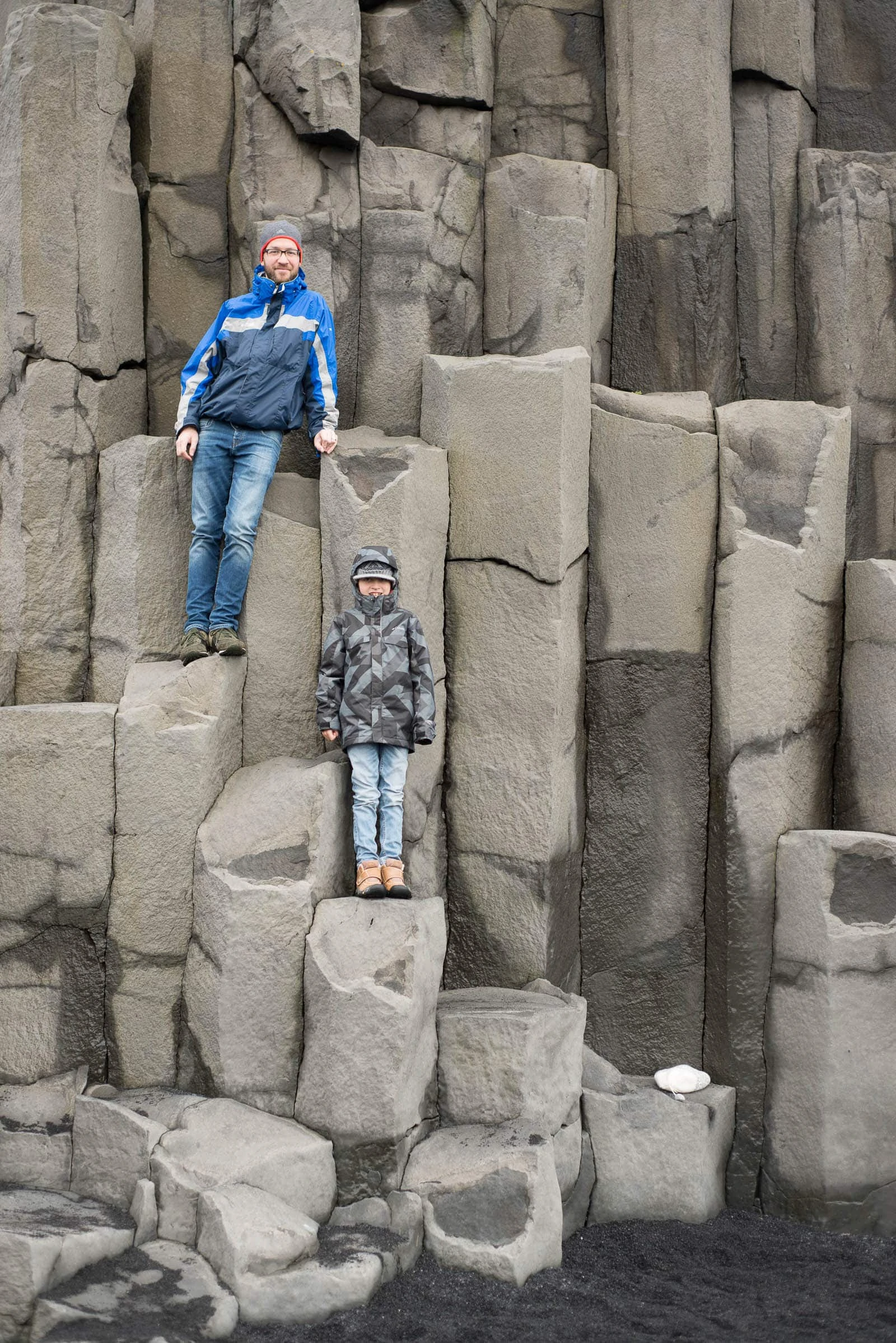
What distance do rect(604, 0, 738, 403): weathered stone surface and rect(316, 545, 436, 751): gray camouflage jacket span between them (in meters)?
2.39

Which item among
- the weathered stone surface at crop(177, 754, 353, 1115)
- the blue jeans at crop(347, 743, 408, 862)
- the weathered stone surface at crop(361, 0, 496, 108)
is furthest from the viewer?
the weathered stone surface at crop(361, 0, 496, 108)

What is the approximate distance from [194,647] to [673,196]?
11.9ft

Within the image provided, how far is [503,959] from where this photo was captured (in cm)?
688

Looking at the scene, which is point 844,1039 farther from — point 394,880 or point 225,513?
point 225,513

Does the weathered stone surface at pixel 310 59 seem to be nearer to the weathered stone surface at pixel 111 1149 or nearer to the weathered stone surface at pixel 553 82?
the weathered stone surface at pixel 553 82

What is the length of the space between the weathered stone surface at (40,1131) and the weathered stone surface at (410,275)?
3.50 meters

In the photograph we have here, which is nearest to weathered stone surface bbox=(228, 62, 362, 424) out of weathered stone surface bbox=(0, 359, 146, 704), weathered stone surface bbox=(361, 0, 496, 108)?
weathered stone surface bbox=(361, 0, 496, 108)

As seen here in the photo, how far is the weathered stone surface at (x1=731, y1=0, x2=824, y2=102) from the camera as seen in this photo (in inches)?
314

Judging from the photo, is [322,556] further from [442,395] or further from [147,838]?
[147,838]

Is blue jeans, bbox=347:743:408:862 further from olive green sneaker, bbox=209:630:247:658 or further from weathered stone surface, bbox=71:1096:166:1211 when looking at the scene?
weathered stone surface, bbox=71:1096:166:1211

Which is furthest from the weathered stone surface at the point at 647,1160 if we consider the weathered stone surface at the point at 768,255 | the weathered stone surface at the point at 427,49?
the weathered stone surface at the point at 427,49

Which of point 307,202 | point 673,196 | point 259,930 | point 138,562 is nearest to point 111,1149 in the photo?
point 259,930

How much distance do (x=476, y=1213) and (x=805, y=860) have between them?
2.23m

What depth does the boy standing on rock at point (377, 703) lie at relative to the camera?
20.3 ft
